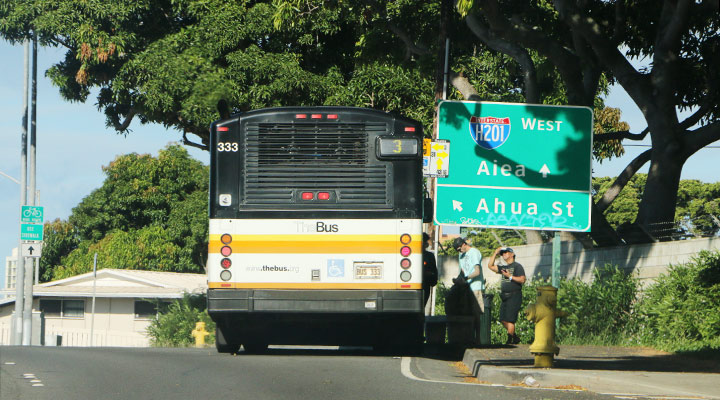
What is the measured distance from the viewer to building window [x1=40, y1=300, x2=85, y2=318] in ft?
143

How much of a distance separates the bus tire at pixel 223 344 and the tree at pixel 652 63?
22.7 ft

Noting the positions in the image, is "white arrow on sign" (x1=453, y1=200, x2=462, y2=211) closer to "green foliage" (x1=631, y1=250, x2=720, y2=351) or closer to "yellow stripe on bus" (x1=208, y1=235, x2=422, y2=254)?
"yellow stripe on bus" (x1=208, y1=235, x2=422, y2=254)

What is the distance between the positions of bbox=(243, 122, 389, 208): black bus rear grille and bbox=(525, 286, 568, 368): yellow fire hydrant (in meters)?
2.62

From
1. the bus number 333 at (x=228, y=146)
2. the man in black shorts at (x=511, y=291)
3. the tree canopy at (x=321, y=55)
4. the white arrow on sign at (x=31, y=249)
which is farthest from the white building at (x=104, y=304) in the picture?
the bus number 333 at (x=228, y=146)

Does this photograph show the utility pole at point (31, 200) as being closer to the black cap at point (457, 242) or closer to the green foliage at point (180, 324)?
the green foliage at point (180, 324)

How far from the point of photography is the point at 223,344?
14273 millimetres

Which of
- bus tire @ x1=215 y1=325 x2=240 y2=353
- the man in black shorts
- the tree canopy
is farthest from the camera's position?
the tree canopy

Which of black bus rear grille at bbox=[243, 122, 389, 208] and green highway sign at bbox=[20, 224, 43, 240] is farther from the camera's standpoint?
green highway sign at bbox=[20, 224, 43, 240]

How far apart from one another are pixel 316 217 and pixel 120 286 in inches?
1245

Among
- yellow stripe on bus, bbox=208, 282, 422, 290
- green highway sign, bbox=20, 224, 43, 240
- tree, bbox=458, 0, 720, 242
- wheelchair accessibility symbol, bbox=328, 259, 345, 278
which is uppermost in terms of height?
tree, bbox=458, 0, 720, 242

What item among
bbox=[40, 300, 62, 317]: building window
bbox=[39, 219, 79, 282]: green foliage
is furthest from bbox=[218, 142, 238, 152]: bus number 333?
bbox=[39, 219, 79, 282]: green foliage

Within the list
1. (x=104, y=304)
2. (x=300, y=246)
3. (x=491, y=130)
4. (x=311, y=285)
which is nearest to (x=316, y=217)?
(x=300, y=246)

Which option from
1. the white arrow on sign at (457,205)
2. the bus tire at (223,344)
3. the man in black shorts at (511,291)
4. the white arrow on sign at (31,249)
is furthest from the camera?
the white arrow on sign at (31,249)

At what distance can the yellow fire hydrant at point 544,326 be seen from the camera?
429 inches
